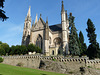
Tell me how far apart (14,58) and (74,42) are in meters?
20.0

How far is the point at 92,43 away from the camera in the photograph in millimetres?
30188

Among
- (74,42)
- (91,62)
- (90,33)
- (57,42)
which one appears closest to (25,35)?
(57,42)

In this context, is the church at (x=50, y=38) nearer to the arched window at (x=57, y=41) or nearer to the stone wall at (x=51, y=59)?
the arched window at (x=57, y=41)

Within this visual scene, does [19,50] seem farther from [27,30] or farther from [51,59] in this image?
[27,30]

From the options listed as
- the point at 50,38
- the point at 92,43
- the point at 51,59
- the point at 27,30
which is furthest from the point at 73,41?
the point at 27,30

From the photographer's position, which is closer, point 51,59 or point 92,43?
point 51,59

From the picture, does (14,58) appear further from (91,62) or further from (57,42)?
(91,62)

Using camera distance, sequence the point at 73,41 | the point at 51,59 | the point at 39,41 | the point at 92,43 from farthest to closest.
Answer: the point at 39,41
the point at 92,43
the point at 73,41
the point at 51,59

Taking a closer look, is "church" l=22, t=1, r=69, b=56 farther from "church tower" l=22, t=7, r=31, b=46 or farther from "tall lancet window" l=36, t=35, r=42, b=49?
"church tower" l=22, t=7, r=31, b=46

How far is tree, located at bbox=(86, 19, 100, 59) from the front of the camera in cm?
2914

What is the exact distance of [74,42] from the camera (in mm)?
29234

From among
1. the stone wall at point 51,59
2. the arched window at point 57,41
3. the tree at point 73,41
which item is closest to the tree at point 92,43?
the tree at point 73,41

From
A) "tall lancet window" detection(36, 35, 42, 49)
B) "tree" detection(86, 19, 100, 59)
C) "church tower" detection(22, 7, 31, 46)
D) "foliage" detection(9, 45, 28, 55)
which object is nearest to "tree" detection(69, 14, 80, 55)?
"tree" detection(86, 19, 100, 59)

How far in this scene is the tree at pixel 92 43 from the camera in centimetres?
2914
